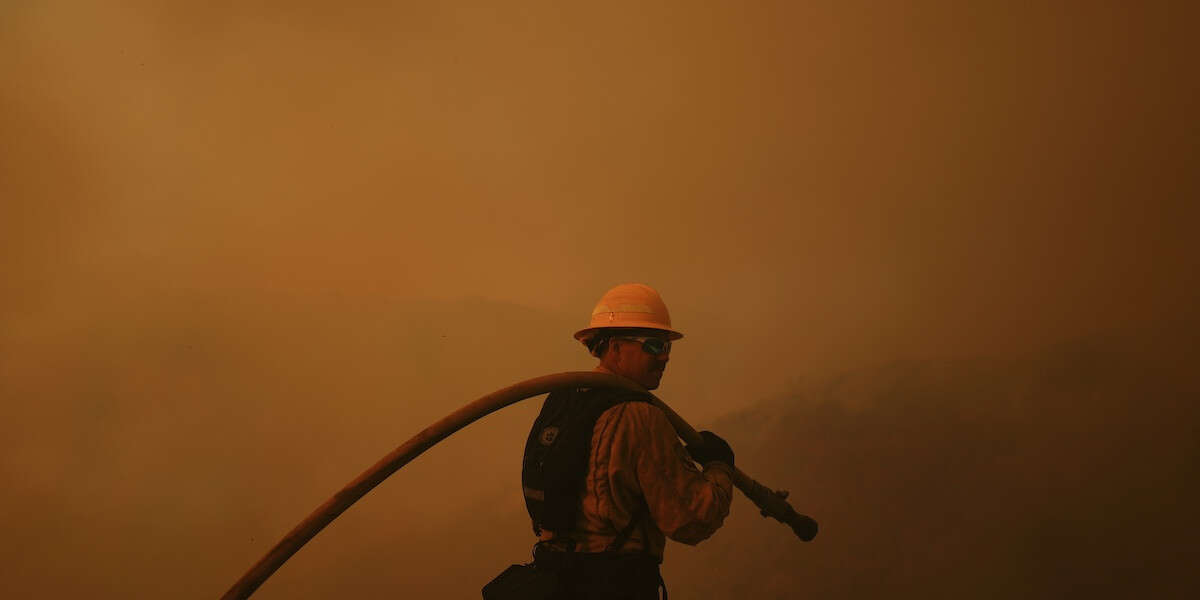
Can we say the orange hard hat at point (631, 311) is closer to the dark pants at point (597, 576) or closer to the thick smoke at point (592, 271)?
the dark pants at point (597, 576)

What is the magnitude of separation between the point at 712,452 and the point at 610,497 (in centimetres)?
52

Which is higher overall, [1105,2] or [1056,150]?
[1105,2]

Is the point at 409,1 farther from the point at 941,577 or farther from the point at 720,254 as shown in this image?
the point at 941,577

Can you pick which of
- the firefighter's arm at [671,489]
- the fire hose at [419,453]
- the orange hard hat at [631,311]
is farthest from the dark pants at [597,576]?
the orange hard hat at [631,311]

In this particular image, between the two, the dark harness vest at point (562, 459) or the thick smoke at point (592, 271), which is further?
the thick smoke at point (592, 271)

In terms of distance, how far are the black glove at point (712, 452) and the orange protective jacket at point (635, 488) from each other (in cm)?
31

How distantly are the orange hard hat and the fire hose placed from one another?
184mm

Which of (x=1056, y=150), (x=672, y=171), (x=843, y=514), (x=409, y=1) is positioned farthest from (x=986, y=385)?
(x=409, y=1)

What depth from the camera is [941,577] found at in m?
3.51

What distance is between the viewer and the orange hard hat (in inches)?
104

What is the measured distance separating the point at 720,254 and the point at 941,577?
172cm

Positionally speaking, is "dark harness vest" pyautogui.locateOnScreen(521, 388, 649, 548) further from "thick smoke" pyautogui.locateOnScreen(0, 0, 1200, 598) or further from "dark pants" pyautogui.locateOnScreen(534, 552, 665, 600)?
"thick smoke" pyautogui.locateOnScreen(0, 0, 1200, 598)

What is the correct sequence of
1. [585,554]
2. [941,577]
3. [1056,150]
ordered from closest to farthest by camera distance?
[585,554], [941,577], [1056,150]

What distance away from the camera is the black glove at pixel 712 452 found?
2.69 meters
